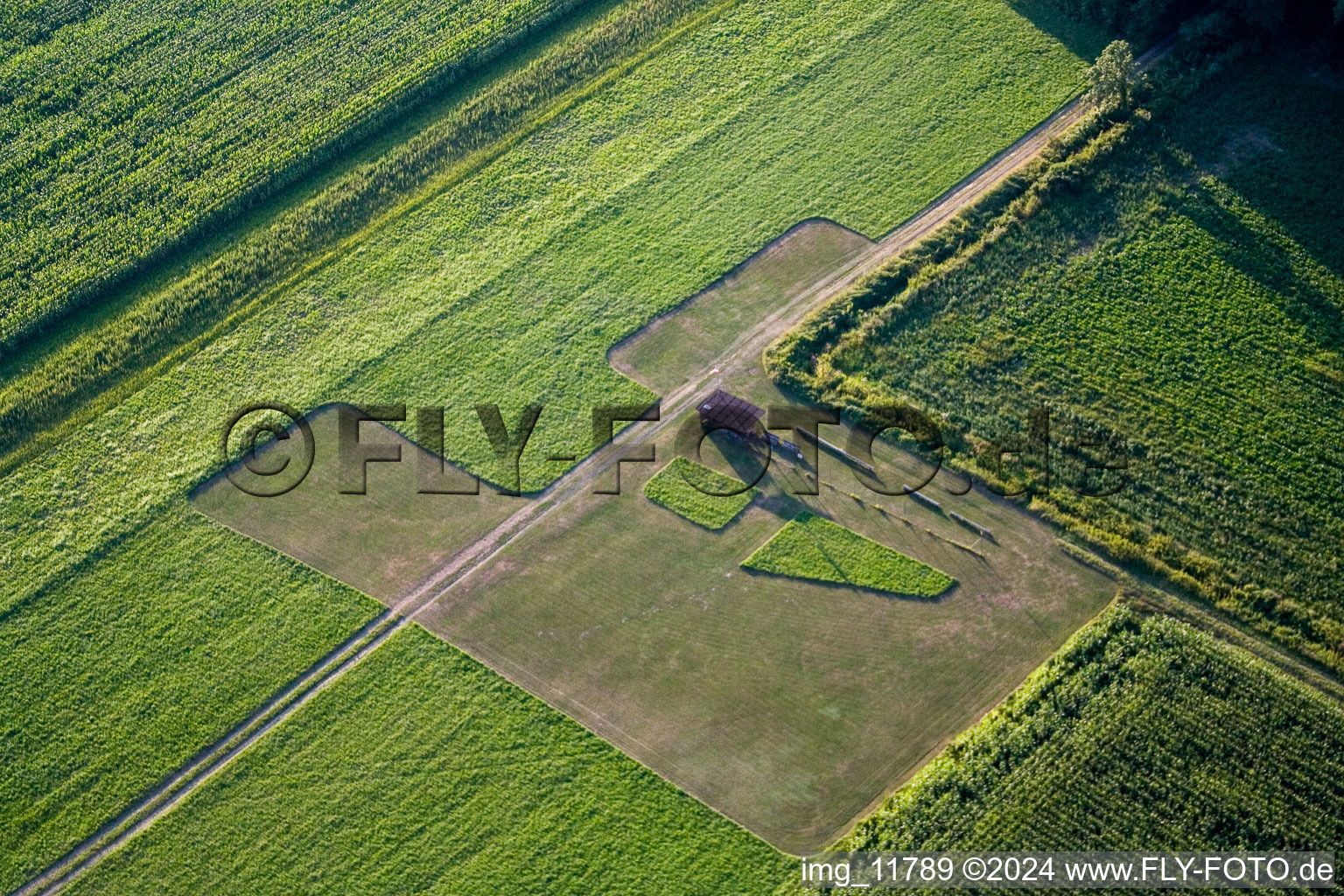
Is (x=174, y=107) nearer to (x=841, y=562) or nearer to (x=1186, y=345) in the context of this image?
(x=841, y=562)

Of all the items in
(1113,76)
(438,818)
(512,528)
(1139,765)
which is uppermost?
(1113,76)

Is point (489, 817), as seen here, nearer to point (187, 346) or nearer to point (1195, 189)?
point (187, 346)

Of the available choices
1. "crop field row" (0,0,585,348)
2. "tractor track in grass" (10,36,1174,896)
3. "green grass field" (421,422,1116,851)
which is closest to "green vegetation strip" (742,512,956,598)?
"green grass field" (421,422,1116,851)

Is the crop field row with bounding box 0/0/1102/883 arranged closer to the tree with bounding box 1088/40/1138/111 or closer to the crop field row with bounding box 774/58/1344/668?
the tree with bounding box 1088/40/1138/111

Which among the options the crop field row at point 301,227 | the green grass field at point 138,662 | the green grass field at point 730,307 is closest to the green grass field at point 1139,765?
the green grass field at point 730,307

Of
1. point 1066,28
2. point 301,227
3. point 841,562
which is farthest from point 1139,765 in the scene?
point 301,227

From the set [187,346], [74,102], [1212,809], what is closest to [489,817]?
[1212,809]
